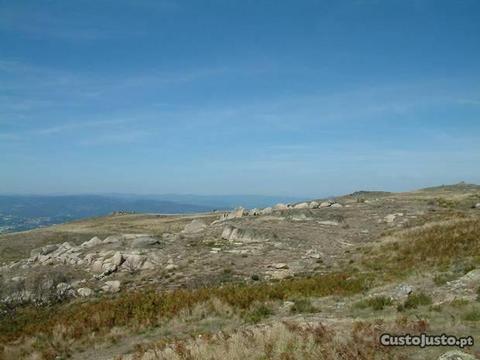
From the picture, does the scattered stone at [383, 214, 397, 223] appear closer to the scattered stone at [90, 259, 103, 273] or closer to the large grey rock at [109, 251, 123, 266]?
the large grey rock at [109, 251, 123, 266]

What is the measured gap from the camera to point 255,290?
73.9 ft

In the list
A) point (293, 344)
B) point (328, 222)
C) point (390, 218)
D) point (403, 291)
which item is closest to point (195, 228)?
point (328, 222)

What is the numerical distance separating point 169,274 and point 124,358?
47.7 ft

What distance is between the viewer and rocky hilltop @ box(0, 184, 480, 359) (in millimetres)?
14148

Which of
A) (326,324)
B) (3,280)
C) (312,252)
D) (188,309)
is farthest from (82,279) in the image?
(326,324)

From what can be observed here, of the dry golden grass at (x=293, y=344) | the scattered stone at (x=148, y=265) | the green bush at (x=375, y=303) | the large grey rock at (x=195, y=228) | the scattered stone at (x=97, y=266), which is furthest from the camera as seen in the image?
the large grey rock at (x=195, y=228)

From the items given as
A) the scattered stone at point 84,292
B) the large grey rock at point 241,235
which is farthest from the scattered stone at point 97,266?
the large grey rock at point 241,235

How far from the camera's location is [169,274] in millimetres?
30031

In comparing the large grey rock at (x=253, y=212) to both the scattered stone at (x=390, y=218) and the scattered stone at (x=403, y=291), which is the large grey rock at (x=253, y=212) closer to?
the scattered stone at (x=390, y=218)

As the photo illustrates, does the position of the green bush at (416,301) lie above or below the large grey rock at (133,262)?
above

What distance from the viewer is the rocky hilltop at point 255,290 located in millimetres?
14148

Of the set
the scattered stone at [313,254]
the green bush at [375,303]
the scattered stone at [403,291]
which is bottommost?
the scattered stone at [313,254]

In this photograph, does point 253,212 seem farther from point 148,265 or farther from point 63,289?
point 63,289

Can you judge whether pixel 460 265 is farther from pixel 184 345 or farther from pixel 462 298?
pixel 184 345
